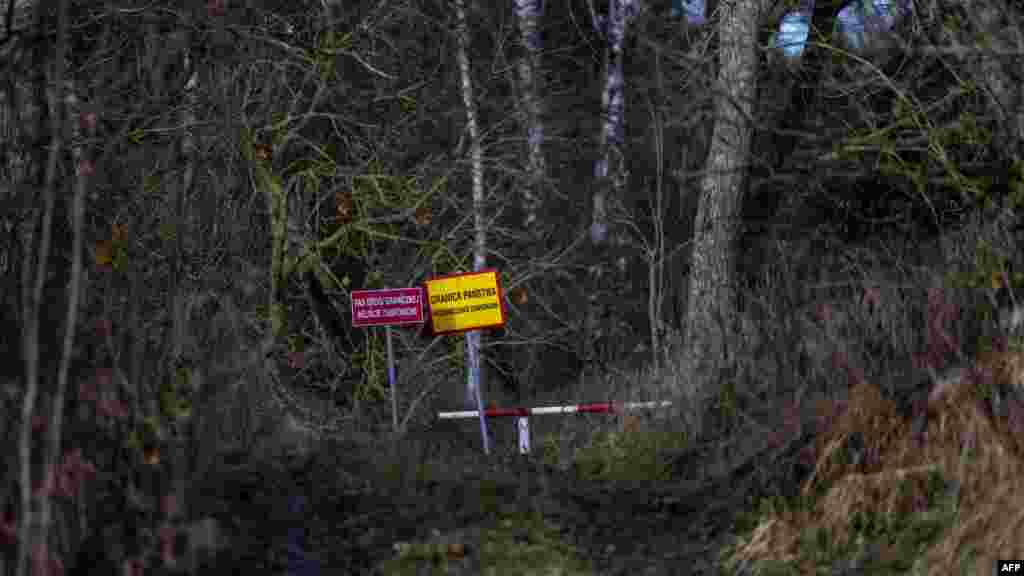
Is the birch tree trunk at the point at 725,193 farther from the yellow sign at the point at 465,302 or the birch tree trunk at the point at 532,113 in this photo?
the birch tree trunk at the point at 532,113

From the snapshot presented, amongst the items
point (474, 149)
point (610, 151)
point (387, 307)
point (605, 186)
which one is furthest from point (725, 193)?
point (605, 186)

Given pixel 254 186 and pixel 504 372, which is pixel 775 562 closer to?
pixel 254 186

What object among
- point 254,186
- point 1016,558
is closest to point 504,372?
point 254,186

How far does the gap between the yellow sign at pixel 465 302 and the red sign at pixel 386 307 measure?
0.15 metres

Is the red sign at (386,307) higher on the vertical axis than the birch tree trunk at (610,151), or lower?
Result: lower

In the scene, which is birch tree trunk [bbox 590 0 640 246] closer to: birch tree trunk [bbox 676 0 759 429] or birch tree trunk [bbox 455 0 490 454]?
birch tree trunk [bbox 455 0 490 454]

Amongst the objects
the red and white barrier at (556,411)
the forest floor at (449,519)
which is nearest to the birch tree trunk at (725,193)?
the red and white barrier at (556,411)

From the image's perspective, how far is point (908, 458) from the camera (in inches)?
283

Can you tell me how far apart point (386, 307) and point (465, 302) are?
2.47 feet

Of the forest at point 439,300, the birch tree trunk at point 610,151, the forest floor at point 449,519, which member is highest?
the birch tree trunk at point 610,151

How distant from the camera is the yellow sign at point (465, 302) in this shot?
1414cm

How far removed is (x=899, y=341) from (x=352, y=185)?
1033 cm

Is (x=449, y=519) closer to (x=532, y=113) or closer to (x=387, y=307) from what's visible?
(x=387, y=307)

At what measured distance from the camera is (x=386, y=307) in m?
14.4
